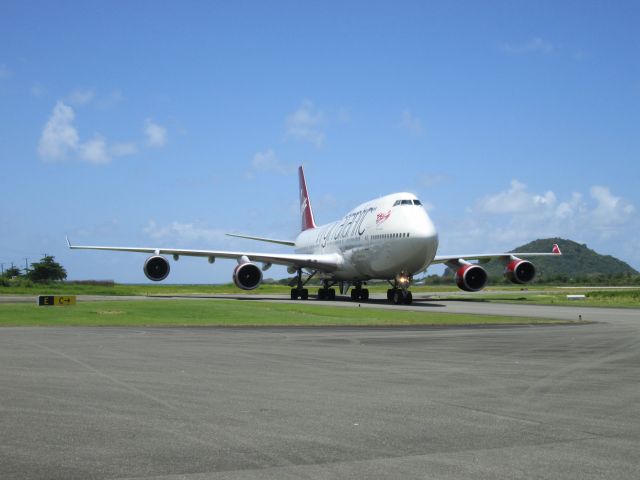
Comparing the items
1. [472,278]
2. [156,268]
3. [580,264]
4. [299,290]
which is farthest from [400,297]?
[580,264]

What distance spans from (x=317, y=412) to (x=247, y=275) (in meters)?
37.0

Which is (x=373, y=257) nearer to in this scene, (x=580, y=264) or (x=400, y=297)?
(x=400, y=297)

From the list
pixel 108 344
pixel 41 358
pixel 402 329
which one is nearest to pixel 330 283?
pixel 402 329

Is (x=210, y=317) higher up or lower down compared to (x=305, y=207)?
lower down

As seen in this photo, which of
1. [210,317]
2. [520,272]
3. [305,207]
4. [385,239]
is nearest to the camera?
[210,317]

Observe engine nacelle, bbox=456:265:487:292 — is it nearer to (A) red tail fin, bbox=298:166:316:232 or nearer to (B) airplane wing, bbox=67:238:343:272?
(B) airplane wing, bbox=67:238:343:272

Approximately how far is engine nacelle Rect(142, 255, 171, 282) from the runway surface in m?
29.4

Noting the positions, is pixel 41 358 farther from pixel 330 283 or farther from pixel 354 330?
pixel 330 283

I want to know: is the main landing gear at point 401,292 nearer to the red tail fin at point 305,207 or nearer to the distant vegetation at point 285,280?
the distant vegetation at point 285,280

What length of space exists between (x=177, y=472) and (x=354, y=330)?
16.4 metres

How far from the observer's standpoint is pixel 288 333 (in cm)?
2041

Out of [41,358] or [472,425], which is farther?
[41,358]

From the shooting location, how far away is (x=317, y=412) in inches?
321

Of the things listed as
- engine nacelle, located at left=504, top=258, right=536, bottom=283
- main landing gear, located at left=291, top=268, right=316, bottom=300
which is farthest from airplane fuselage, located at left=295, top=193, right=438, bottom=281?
engine nacelle, located at left=504, top=258, right=536, bottom=283
